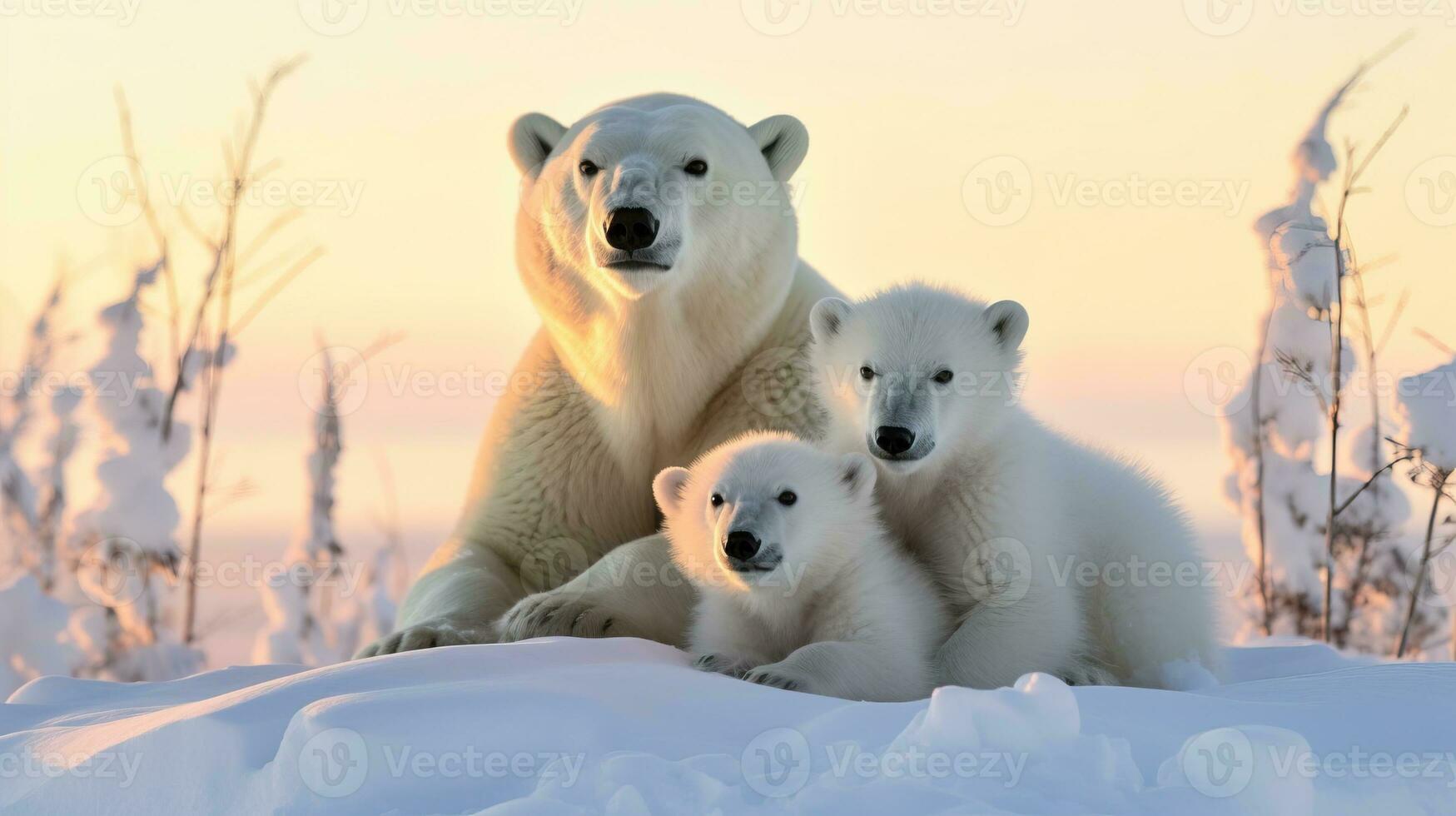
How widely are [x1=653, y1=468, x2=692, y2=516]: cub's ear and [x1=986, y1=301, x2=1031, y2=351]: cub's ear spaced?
3.25 feet

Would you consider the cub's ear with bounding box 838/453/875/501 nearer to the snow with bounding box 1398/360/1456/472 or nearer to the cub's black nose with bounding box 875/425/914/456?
the cub's black nose with bounding box 875/425/914/456

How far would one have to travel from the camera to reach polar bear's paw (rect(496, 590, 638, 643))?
448 cm

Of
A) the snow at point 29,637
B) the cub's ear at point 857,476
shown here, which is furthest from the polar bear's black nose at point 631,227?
the snow at point 29,637

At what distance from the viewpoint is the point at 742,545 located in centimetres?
373

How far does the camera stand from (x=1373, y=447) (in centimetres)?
624

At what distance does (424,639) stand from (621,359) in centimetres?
119

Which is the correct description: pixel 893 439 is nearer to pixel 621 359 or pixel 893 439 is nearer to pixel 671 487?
pixel 671 487

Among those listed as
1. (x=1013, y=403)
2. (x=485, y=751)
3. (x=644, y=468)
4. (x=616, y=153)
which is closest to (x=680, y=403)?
(x=644, y=468)

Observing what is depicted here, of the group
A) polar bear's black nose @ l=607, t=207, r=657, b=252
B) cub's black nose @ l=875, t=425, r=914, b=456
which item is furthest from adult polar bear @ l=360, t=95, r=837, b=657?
cub's black nose @ l=875, t=425, r=914, b=456

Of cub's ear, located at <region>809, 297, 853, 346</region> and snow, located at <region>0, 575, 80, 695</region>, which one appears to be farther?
snow, located at <region>0, 575, 80, 695</region>

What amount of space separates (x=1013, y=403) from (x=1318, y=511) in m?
3.01

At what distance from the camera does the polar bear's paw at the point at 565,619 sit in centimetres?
448

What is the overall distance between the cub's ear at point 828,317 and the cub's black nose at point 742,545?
79cm

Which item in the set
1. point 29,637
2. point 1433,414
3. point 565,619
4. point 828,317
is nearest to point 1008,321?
point 828,317
